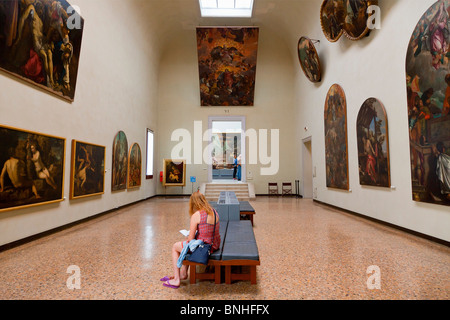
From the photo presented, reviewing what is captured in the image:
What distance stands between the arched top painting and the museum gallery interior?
0.18 feet

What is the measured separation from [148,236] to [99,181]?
12.5 ft

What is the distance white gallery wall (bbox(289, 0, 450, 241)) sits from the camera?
6101 millimetres

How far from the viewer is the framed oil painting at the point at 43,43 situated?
4.98 metres

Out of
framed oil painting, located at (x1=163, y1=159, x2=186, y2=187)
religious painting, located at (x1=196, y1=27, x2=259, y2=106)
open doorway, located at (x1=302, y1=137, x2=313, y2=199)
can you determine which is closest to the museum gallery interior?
religious painting, located at (x1=196, y1=27, x2=259, y2=106)

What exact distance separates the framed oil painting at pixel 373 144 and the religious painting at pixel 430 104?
1.08m

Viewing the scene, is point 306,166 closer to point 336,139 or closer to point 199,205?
point 336,139

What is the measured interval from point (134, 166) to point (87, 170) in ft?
14.3

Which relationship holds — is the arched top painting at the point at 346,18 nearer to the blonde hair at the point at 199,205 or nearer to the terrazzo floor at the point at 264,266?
the terrazzo floor at the point at 264,266

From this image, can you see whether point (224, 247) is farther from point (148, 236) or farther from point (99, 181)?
point (99, 181)

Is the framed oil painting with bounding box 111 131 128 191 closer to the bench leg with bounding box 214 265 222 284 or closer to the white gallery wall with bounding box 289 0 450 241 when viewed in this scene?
the bench leg with bounding box 214 265 222 284

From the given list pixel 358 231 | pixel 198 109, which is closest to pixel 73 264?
pixel 358 231

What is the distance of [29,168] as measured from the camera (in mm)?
5555

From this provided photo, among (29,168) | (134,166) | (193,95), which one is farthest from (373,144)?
(193,95)
